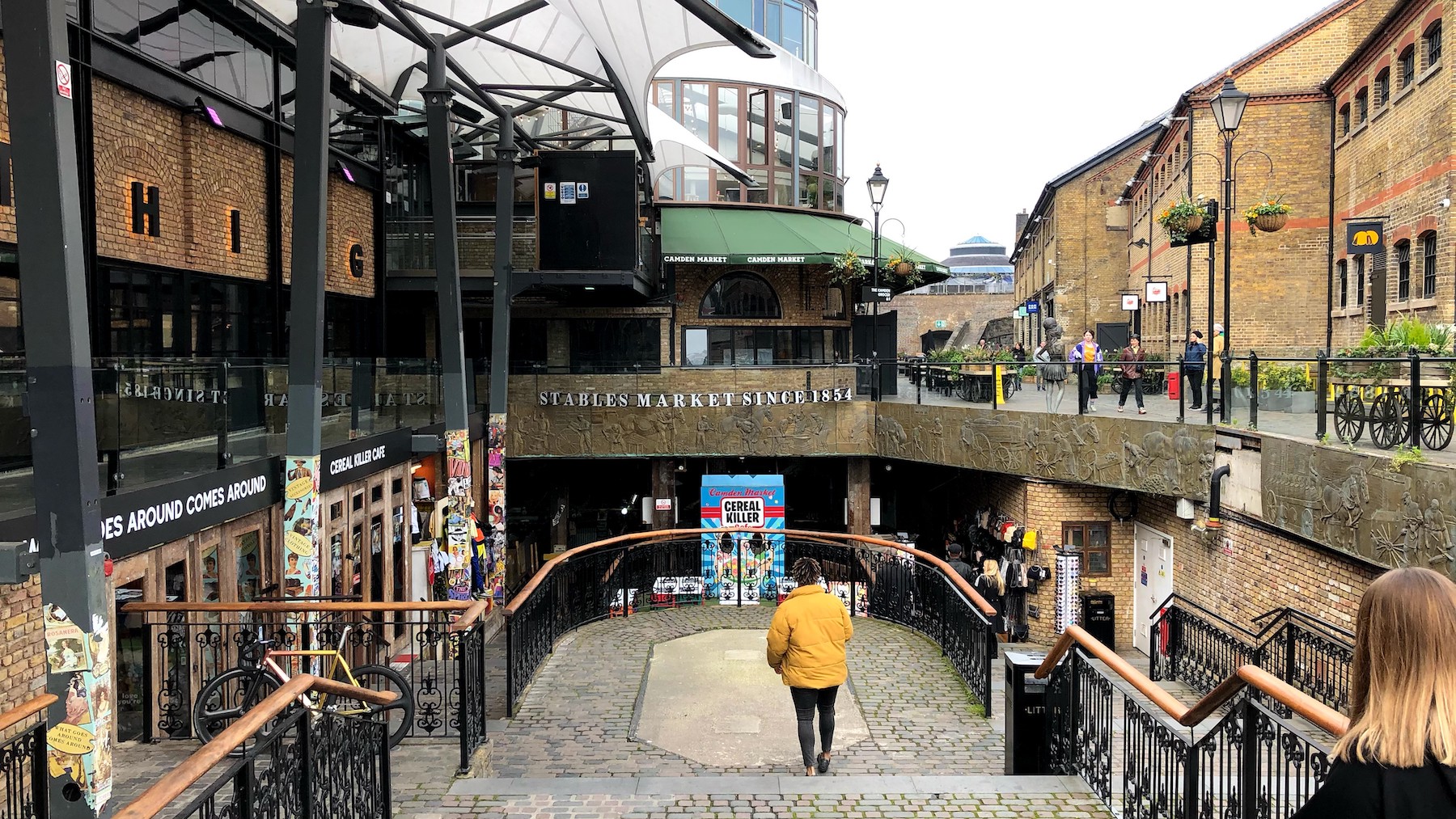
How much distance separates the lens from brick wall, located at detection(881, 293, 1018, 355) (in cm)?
7019

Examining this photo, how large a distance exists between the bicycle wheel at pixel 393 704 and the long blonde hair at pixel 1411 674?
239 inches

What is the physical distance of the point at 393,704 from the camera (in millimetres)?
7074

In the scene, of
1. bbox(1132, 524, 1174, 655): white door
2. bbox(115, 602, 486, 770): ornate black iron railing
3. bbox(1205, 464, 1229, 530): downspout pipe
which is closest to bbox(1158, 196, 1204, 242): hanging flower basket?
bbox(1205, 464, 1229, 530): downspout pipe

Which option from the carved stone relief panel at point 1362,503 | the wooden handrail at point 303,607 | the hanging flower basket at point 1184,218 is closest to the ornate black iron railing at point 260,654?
the wooden handrail at point 303,607

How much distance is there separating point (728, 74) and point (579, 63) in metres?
8.76

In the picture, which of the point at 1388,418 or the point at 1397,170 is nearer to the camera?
the point at 1388,418

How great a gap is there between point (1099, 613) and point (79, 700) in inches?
670

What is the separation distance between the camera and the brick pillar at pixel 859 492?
78.2 feet

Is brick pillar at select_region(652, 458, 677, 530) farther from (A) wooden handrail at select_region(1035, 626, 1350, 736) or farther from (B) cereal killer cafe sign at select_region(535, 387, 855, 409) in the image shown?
(A) wooden handrail at select_region(1035, 626, 1350, 736)

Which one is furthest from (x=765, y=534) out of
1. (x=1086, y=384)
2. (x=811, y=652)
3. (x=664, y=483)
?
(x=664, y=483)

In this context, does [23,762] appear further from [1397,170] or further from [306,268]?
[1397,170]

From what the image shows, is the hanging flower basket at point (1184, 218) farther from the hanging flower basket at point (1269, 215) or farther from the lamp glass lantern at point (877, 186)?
the lamp glass lantern at point (877, 186)

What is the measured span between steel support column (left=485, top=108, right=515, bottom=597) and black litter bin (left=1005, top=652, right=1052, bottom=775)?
9686 millimetres

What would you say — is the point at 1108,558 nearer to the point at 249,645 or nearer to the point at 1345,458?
the point at 1345,458
